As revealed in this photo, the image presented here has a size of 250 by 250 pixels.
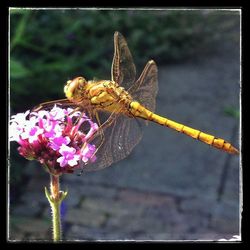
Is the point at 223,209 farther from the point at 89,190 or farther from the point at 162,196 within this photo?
the point at 89,190

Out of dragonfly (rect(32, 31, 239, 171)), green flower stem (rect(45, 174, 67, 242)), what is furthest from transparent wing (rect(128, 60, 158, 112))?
green flower stem (rect(45, 174, 67, 242))

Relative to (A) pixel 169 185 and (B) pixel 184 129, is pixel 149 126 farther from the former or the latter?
(B) pixel 184 129

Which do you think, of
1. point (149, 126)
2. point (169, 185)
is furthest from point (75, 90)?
point (149, 126)

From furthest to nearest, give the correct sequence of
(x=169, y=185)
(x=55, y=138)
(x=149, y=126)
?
(x=149, y=126) < (x=169, y=185) < (x=55, y=138)

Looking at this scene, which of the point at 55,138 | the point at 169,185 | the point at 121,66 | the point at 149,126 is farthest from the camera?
the point at 149,126

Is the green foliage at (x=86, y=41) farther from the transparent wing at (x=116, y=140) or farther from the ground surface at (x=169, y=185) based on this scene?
the transparent wing at (x=116, y=140)

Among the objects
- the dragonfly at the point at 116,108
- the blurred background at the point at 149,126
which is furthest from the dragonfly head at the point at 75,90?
the blurred background at the point at 149,126

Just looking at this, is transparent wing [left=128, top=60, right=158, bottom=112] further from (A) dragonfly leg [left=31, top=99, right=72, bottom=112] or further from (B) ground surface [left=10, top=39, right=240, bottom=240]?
(B) ground surface [left=10, top=39, right=240, bottom=240]

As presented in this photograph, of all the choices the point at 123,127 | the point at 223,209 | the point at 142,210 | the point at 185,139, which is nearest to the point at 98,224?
the point at 142,210
